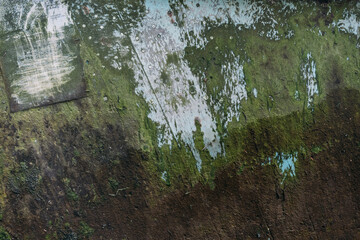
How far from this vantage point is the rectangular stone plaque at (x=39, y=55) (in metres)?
2.18

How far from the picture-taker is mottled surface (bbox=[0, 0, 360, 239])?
2168 millimetres

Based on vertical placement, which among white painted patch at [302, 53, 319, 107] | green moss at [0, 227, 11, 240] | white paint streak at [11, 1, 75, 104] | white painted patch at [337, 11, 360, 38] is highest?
white paint streak at [11, 1, 75, 104]

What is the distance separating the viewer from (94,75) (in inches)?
86.7

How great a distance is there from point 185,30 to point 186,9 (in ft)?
0.62

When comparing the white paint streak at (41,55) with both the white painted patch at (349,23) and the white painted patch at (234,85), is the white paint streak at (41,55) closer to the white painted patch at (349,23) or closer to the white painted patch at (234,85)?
the white painted patch at (234,85)

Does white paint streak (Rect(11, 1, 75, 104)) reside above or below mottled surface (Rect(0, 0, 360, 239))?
above

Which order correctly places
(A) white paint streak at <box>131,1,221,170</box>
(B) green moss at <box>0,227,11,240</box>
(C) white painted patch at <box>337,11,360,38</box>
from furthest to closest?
(C) white painted patch at <box>337,11,360,38</box> → (A) white paint streak at <box>131,1,221,170</box> → (B) green moss at <box>0,227,11,240</box>

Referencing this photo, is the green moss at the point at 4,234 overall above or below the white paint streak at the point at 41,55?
below

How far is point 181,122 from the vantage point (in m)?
2.25

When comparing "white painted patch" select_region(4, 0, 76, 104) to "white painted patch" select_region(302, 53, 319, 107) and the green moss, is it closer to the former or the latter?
the green moss

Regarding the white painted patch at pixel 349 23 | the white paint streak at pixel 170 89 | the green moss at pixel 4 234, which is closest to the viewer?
the green moss at pixel 4 234

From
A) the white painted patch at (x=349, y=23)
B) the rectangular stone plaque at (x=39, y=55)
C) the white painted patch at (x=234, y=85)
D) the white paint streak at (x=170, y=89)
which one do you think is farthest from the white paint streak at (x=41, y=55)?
the white painted patch at (x=349, y=23)

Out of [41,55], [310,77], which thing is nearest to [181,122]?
[310,77]

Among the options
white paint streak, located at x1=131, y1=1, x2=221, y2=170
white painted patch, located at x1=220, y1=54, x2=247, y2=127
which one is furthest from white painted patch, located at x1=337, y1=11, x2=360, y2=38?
white paint streak, located at x1=131, y1=1, x2=221, y2=170
